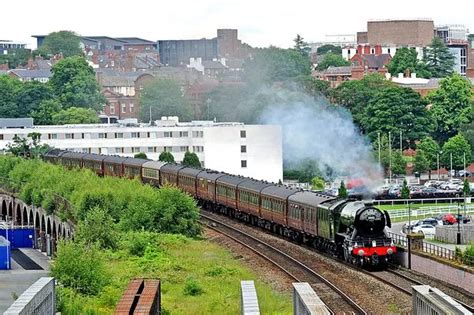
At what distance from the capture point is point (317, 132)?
113188 millimetres

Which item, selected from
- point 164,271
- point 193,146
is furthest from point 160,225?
point 193,146

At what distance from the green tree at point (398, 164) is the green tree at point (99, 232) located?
60903 millimetres

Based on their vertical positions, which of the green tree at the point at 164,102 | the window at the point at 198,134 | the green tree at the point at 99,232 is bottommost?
the green tree at the point at 99,232

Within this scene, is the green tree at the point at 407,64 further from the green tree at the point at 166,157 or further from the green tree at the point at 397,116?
the green tree at the point at 166,157

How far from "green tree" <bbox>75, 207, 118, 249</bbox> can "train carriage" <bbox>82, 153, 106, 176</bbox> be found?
43.5m

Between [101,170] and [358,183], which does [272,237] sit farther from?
[101,170]

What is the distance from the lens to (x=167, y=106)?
6535 inches

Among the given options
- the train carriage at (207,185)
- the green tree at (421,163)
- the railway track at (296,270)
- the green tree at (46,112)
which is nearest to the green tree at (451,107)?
the green tree at (421,163)

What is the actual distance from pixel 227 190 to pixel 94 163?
106ft

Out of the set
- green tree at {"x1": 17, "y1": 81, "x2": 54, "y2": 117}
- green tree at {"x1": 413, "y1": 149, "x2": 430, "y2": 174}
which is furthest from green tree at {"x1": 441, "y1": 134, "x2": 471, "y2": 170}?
green tree at {"x1": 17, "y1": 81, "x2": 54, "y2": 117}

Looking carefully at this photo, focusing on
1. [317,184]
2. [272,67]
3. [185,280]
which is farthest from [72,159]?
[185,280]

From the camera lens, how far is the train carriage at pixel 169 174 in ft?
279

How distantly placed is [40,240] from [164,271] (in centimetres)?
3998

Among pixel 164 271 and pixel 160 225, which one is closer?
pixel 164 271
